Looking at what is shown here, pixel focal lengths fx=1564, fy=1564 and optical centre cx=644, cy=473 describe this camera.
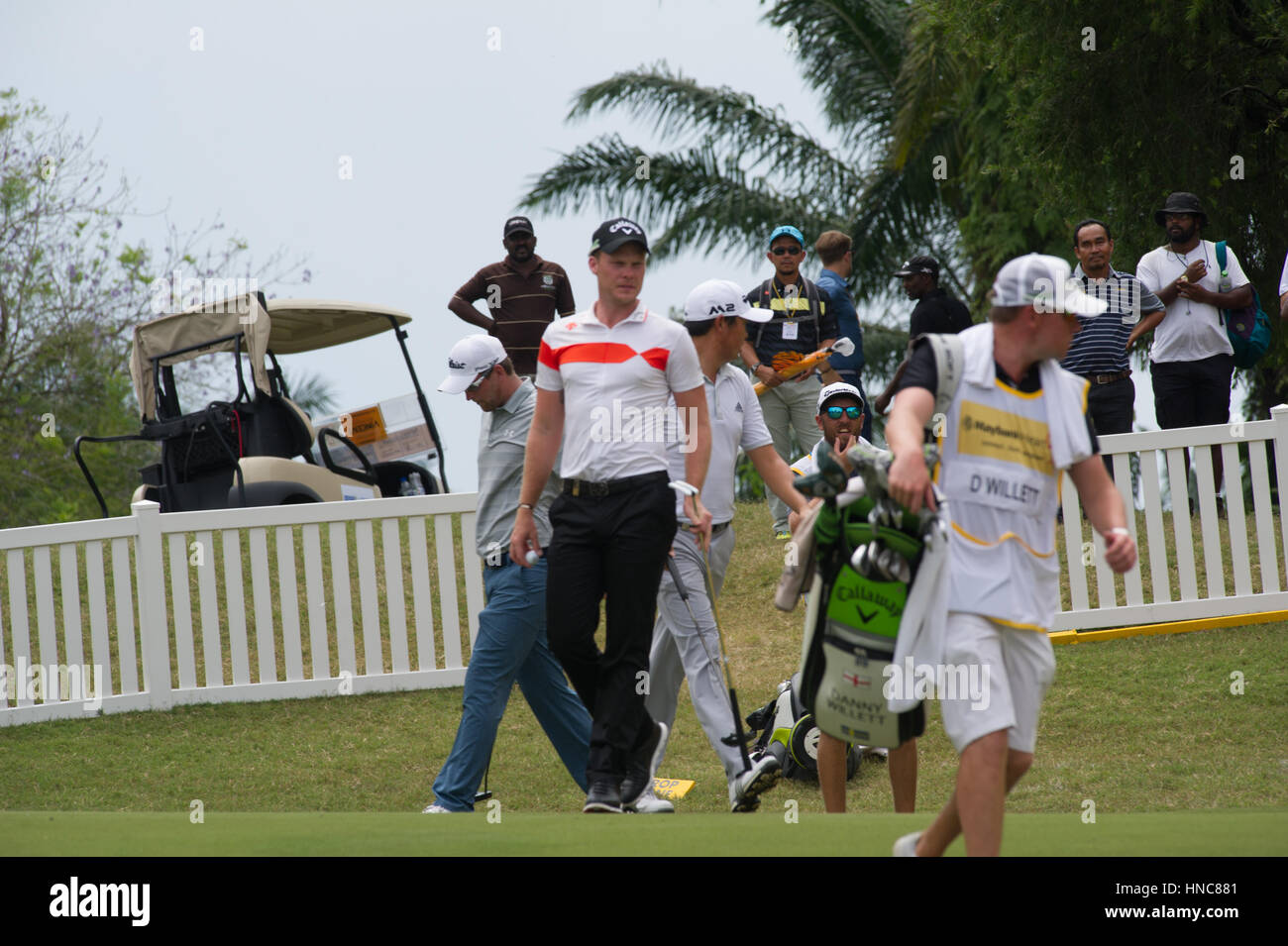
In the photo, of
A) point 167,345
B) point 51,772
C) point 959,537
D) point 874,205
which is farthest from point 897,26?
point 959,537

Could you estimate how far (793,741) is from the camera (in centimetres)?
777

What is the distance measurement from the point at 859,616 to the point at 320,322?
11.0m

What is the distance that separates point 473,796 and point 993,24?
947 centimetres

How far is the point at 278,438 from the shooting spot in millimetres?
13008

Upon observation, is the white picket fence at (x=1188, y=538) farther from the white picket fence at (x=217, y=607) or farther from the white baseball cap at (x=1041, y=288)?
the white baseball cap at (x=1041, y=288)

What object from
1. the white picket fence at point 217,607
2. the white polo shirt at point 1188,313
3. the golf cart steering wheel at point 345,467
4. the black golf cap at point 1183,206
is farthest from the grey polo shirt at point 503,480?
the golf cart steering wheel at point 345,467

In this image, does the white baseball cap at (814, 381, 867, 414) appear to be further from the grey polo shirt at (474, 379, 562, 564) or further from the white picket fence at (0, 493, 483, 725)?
the white picket fence at (0, 493, 483, 725)

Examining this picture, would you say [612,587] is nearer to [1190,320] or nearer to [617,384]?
[617,384]

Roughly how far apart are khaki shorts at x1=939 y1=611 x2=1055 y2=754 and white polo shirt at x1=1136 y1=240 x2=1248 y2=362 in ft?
22.7

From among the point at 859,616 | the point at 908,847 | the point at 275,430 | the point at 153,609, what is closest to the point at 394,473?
the point at 275,430

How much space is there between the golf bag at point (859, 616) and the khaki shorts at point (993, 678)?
243mm

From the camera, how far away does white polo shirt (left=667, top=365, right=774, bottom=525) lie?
22.7ft

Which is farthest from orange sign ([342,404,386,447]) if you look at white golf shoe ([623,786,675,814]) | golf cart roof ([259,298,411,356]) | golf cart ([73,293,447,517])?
white golf shoe ([623,786,675,814])

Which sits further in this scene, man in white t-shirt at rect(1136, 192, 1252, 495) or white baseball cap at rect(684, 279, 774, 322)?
man in white t-shirt at rect(1136, 192, 1252, 495)
